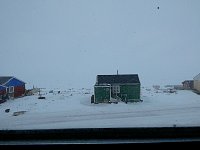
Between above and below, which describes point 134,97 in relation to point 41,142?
below

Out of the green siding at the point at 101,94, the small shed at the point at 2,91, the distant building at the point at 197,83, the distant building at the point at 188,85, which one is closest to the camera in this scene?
the green siding at the point at 101,94

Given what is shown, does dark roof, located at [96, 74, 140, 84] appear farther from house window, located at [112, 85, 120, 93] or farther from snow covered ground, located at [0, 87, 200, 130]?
snow covered ground, located at [0, 87, 200, 130]

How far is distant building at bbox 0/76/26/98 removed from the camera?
20062 mm

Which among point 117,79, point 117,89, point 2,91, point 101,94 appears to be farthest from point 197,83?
point 2,91

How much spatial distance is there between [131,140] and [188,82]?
2697 cm

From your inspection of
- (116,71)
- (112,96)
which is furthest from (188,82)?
(112,96)

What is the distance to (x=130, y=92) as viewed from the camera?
19312 millimetres

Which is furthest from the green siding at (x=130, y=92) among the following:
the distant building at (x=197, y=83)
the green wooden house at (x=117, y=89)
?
the distant building at (x=197, y=83)

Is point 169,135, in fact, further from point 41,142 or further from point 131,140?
point 41,142

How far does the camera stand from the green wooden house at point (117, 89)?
18891 mm

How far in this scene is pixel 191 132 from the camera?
1.28m

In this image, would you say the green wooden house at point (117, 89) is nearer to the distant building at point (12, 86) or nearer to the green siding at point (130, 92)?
the green siding at point (130, 92)

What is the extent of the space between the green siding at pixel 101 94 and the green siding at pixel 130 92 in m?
1.09

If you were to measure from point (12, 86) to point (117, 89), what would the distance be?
9.08 metres
